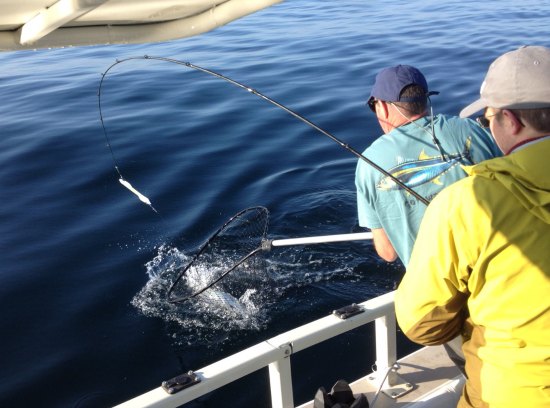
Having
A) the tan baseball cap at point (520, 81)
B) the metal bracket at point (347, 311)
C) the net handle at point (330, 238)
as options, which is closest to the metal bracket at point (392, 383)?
the metal bracket at point (347, 311)

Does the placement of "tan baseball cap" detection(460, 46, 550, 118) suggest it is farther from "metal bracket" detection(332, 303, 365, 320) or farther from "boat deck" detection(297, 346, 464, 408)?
"boat deck" detection(297, 346, 464, 408)

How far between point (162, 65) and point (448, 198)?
492 inches

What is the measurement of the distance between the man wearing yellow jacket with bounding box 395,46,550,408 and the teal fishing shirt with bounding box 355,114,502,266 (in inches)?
28.2

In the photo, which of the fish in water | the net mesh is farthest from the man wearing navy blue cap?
the fish in water

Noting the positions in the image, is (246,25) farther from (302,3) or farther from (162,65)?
(162,65)

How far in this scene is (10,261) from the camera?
5742 millimetres

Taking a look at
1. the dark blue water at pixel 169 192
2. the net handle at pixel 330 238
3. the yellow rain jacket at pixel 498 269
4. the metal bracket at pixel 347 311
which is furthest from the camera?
the dark blue water at pixel 169 192

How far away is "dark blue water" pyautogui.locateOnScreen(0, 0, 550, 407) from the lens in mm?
4551

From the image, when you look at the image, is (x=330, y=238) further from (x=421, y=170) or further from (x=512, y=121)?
(x=512, y=121)

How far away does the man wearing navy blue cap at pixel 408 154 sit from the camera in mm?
2625

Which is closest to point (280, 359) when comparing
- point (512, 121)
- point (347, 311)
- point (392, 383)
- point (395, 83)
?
point (347, 311)

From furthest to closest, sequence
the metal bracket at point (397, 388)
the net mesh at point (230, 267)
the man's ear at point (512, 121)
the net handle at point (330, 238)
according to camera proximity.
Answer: the net mesh at point (230, 267) < the net handle at point (330, 238) < the metal bracket at point (397, 388) < the man's ear at point (512, 121)

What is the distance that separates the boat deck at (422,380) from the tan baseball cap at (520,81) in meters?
1.56

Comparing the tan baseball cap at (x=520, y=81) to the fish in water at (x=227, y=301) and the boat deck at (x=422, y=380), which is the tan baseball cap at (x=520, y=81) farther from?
the fish in water at (x=227, y=301)
